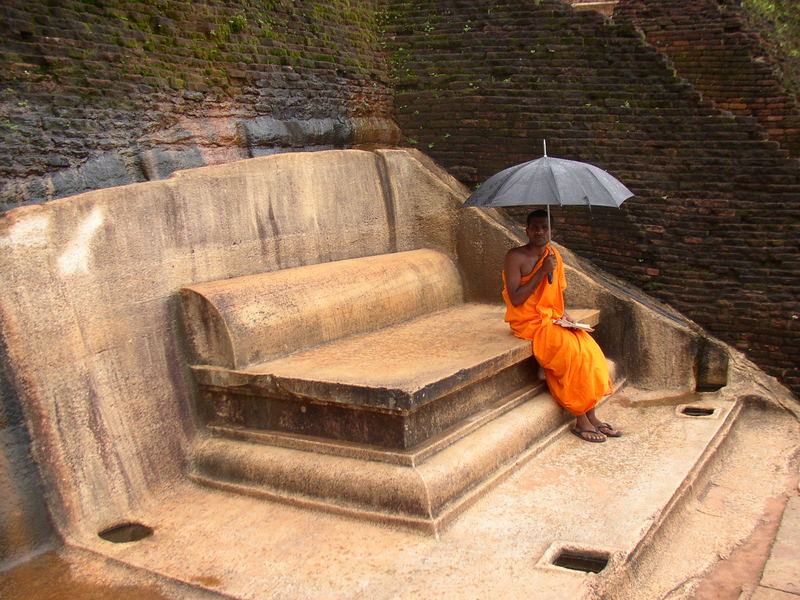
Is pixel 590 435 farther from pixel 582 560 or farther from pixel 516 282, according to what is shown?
pixel 582 560

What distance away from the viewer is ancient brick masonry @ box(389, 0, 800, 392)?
6.12 metres

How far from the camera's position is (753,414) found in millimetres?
5996

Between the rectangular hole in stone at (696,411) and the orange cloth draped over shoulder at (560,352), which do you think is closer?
the orange cloth draped over shoulder at (560,352)

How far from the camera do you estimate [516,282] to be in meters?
5.43

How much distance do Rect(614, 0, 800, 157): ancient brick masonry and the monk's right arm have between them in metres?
3.29

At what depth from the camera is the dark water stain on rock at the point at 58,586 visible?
11.8 feet

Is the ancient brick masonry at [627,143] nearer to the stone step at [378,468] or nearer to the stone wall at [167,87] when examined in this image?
the stone wall at [167,87]

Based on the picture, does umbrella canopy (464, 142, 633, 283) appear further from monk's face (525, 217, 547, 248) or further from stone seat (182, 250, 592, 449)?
stone seat (182, 250, 592, 449)

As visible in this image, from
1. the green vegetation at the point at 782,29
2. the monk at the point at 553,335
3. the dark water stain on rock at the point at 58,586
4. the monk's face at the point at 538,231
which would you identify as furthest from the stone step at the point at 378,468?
the green vegetation at the point at 782,29

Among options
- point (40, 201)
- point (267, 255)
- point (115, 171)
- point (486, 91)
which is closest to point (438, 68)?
point (486, 91)

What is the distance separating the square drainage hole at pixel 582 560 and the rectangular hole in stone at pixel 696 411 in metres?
2.26

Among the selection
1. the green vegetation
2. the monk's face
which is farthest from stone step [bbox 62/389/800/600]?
the green vegetation

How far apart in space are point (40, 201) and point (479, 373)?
2.59 meters

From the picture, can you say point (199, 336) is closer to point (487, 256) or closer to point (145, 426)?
point (145, 426)
